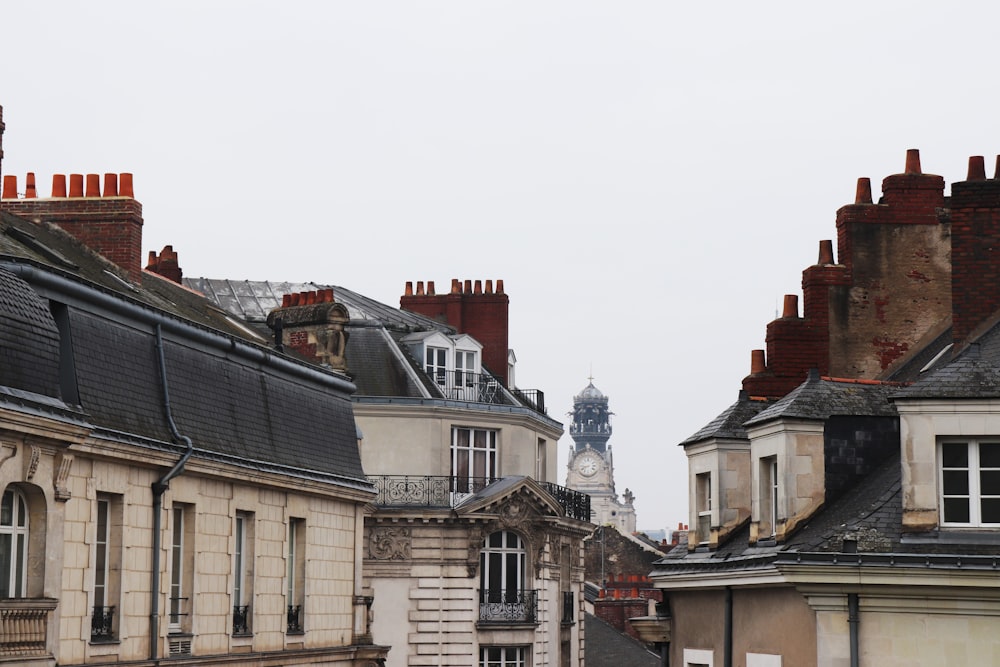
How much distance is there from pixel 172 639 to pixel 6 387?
7321 mm

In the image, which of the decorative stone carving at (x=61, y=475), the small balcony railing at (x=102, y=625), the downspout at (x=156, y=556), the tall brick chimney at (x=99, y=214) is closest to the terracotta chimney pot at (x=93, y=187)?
the tall brick chimney at (x=99, y=214)

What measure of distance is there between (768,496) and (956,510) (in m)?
3.23

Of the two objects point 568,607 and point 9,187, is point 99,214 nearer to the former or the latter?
point 9,187

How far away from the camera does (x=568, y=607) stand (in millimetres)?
56125

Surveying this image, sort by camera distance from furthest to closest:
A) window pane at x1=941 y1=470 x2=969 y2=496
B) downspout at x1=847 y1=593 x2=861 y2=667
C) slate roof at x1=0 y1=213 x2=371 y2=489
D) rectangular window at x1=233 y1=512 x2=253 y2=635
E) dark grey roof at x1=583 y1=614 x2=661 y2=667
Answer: dark grey roof at x1=583 y1=614 x2=661 y2=667, rectangular window at x1=233 y1=512 x2=253 y2=635, window pane at x1=941 y1=470 x2=969 y2=496, downspout at x1=847 y1=593 x2=861 y2=667, slate roof at x1=0 y1=213 x2=371 y2=489

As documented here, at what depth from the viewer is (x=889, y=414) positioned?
21906mm

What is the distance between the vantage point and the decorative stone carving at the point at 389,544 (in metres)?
49.2

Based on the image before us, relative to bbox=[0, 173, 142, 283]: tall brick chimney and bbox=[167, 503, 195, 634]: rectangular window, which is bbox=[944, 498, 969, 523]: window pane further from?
bbox=[0, 173, 142, 283]: tall brick chimney

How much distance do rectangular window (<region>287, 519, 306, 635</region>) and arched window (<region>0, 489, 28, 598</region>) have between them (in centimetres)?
1004

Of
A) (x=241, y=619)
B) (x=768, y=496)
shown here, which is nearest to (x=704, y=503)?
(x=768, y=496)

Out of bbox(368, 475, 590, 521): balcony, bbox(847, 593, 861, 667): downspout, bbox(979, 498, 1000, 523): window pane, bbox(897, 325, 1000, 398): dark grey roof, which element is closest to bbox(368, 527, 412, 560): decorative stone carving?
bbox(368, 475, 590, 521): balcony

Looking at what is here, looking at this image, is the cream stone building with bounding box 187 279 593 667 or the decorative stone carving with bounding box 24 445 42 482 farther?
the cream stone building with bounding box 187 279 593 667

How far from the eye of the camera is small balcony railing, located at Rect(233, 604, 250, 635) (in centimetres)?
2647

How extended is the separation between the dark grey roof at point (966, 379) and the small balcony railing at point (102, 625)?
967 centimetres
